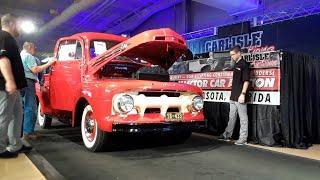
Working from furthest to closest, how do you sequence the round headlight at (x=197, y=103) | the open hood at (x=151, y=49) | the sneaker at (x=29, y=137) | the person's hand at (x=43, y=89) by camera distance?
the person's hand at (x=43, y=89), the sneaker at (x=29, y=137), the round headlight at (x=197, y=103), the open hood at (x=151, y=49)

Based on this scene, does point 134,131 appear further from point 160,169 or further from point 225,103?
point 225,103

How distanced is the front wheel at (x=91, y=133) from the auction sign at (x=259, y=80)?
2822 millimetres

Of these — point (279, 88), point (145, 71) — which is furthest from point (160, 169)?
point (279, 88)

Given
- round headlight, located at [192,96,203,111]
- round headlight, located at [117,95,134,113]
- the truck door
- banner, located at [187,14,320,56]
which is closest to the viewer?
round headlight, located at [117,95,134,113]

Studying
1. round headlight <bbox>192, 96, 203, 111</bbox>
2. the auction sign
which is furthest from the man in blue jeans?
the auction sign

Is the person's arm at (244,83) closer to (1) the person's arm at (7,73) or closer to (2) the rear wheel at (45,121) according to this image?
(1) the person's arm at (7,73)

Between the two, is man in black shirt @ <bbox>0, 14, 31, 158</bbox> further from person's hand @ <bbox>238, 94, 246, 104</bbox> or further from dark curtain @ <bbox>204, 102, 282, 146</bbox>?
dark curtain @ <bbox>204, 102, 282, 146</bbox>

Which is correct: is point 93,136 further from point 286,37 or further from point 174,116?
point 286,37

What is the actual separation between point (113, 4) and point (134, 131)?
29.7 ft

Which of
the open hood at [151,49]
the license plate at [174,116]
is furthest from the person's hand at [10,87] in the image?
the license plate at [174,116]

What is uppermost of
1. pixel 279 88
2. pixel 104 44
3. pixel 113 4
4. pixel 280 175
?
pixel 113 4

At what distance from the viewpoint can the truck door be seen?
5898mm

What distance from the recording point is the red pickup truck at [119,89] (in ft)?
15.7

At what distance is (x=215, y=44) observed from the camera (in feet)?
40.0
